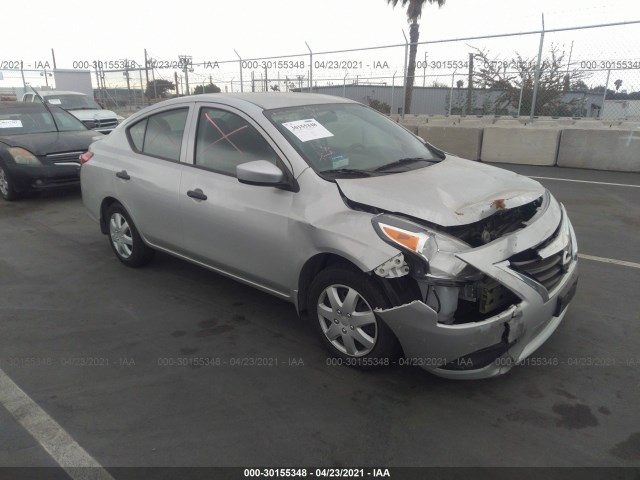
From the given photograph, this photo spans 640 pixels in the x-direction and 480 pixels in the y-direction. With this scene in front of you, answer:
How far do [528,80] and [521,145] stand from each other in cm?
365

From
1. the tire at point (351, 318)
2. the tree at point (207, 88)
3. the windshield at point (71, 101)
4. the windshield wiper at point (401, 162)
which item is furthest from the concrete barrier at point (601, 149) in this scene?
the windshield at point (71, 101)

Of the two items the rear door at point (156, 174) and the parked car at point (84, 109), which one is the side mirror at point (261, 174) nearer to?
the rear door at point (156, 174)

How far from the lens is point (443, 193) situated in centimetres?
304

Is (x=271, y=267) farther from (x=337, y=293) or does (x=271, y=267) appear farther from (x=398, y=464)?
(x=398, y=464)

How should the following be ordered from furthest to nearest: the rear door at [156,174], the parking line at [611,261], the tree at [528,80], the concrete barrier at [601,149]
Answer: the tree at [528,80]
the concrete barrier at [601,149]
the parking line at [611,261]
the rear door at [156,174]

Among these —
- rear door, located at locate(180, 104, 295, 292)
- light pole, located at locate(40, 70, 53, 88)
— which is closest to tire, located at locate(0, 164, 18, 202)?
rear door, located at locate(180, 104, 295, 292)

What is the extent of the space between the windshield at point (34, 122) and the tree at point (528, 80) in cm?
961

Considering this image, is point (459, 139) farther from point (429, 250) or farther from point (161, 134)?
point (429, 250)

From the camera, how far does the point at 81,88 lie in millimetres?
23797

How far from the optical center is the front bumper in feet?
25.0

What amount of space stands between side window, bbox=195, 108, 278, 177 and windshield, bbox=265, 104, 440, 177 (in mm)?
195

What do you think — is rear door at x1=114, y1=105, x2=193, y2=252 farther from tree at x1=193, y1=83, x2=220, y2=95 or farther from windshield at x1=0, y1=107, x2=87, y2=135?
tree at x1=193, y1=83, x2=220, y2=95

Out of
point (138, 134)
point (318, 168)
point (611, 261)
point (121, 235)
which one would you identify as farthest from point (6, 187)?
point (611, 261)

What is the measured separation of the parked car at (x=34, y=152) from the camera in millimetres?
7637
